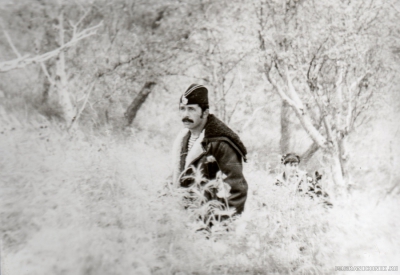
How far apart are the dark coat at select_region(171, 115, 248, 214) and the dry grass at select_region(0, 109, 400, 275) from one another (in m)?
0.08

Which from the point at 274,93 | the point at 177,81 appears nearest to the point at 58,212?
the point at 177,81

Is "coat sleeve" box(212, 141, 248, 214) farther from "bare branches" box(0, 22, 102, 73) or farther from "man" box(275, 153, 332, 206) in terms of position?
"bare branches" box(0, 22, 102, 73)

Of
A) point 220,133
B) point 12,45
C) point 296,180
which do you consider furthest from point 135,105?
point 296,180

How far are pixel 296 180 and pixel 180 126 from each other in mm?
811

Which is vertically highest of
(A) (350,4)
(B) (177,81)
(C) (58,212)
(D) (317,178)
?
(A) (350,4)

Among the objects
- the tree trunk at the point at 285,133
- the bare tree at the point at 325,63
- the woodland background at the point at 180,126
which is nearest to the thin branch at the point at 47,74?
the woodland background at the point at 180,126

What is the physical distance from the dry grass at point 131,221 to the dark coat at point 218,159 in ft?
0.26

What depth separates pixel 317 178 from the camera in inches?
87.0

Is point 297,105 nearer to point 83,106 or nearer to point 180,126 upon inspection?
point 180,126

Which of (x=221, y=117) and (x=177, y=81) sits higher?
(x=177, y=81)

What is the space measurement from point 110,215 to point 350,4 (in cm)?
204

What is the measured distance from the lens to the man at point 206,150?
2.08 m

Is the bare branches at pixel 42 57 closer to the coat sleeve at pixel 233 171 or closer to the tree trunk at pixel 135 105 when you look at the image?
the tree trunk at pixel 135 105

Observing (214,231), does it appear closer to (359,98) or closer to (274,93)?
(274,93)
